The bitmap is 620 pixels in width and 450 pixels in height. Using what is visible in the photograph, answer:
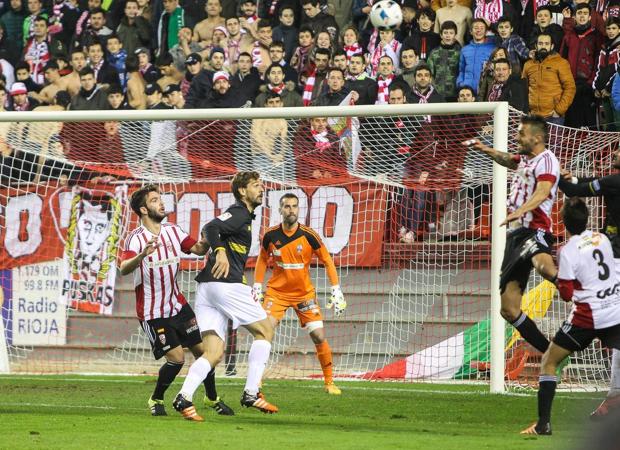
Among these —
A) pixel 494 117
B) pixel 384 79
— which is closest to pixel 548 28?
pixel 384 79

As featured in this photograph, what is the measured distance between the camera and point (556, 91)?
1376 centimetres

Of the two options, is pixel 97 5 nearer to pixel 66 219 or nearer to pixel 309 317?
pixel 66 219

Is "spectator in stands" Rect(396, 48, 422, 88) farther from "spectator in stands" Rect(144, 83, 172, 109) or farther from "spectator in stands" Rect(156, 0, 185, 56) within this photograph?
"spectator in stands" Rect(156, 0, 185, 56)

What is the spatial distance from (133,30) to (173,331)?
34.4 feet

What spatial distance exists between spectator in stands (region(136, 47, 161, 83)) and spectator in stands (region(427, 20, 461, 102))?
477 centimetres

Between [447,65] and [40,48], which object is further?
[40,48]

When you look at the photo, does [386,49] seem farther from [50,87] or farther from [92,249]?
[50,87]

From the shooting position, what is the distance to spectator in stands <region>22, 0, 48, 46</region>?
19.3 metres

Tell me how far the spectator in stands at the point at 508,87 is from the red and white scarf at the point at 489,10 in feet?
4.59

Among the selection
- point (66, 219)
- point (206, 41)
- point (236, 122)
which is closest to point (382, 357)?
point (236, 122)

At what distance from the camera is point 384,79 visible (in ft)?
48.9

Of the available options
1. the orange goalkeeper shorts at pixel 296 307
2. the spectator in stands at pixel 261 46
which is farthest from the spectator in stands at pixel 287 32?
the orange goalkeeper shorts at pixel 296 307

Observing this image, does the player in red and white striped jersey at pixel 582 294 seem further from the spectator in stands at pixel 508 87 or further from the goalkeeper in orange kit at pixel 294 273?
the spectator in stands at pixel 508 87

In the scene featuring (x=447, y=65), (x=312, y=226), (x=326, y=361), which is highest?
(x=447, y=65)
